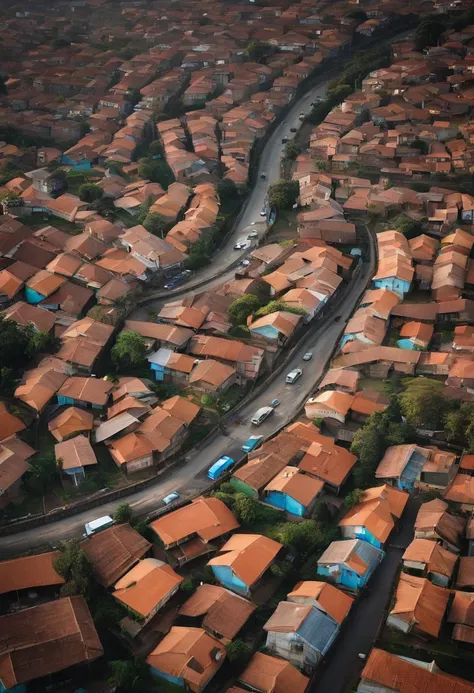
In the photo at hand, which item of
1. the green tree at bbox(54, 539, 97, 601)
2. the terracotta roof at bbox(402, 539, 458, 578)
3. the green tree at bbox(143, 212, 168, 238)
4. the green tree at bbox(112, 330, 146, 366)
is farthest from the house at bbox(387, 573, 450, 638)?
the green tree at bbox(143, 212, 168, 238)

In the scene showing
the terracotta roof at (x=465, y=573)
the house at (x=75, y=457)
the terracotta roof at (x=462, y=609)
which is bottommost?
the terracotta roof at (x=465, y=573)

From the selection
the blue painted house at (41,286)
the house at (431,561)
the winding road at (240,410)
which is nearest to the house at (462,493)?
the house at (431,561)

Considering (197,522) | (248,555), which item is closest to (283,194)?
Result: (197,522)

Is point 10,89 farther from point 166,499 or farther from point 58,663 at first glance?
point 58,663

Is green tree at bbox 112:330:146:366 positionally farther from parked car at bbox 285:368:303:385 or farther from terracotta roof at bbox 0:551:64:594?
terracotta roof at bbox 0:551:64:594

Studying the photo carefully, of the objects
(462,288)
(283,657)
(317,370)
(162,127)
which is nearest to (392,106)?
(162,127)

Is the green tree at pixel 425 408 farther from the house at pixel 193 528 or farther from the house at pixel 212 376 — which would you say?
→ the house at pixel 193 528
